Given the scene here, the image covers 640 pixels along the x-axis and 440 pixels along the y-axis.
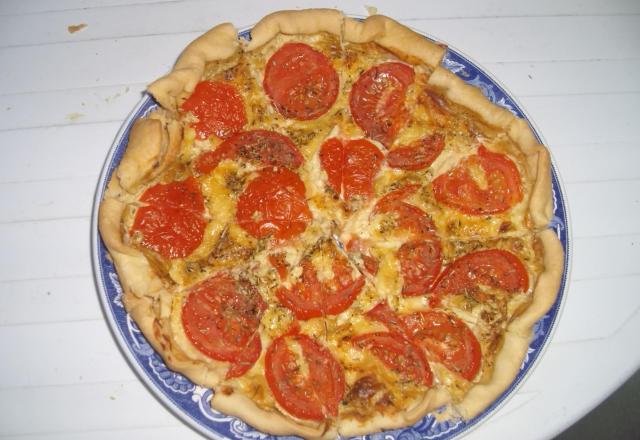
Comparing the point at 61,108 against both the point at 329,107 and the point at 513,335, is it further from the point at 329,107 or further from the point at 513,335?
the point at 513,335

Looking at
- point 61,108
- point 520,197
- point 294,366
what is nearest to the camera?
point 294,366

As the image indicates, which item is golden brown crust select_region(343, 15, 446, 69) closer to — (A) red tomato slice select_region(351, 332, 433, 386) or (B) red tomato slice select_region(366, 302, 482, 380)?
(B) red tomato slice select_region(366, 302, 482, 380)

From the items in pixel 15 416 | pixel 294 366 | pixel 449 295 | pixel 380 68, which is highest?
pixel 380 68

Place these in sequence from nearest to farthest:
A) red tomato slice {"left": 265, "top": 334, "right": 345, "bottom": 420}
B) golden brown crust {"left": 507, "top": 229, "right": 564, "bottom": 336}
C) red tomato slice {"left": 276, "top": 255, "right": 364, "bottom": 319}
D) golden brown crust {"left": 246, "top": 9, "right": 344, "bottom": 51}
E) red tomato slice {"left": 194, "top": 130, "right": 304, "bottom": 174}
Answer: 1. red tomato slice {"left": 265, "top": 334, "right": 345, "bottom": 420}
2. golden brown crust {"left": 507, "top": 229, "right": 564, "bottom": 336}
3. red tomato slice {"left": 276, "top": 255, "right": 364, "bottom": 319}
4. red tomato slice {"left": 194, "top": 130, "right": 304, "bottom": 174}
5. golden brown crust {"left": 246, "top": 9, "right": 344, "bottom": 51}

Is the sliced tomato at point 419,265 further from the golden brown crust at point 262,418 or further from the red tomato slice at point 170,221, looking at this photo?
the red tomato slice at point 170,221

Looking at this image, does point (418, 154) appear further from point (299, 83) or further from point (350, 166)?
point (299, 83)

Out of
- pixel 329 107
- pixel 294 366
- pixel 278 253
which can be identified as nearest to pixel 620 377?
pixel 294 366

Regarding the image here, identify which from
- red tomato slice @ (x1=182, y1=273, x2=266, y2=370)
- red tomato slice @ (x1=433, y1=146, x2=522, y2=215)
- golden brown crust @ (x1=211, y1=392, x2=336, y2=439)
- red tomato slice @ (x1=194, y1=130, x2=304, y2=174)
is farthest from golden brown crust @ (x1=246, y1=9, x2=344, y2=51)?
golden brown crust @ (x1=211, y1=392, x2=336, y2=439)
